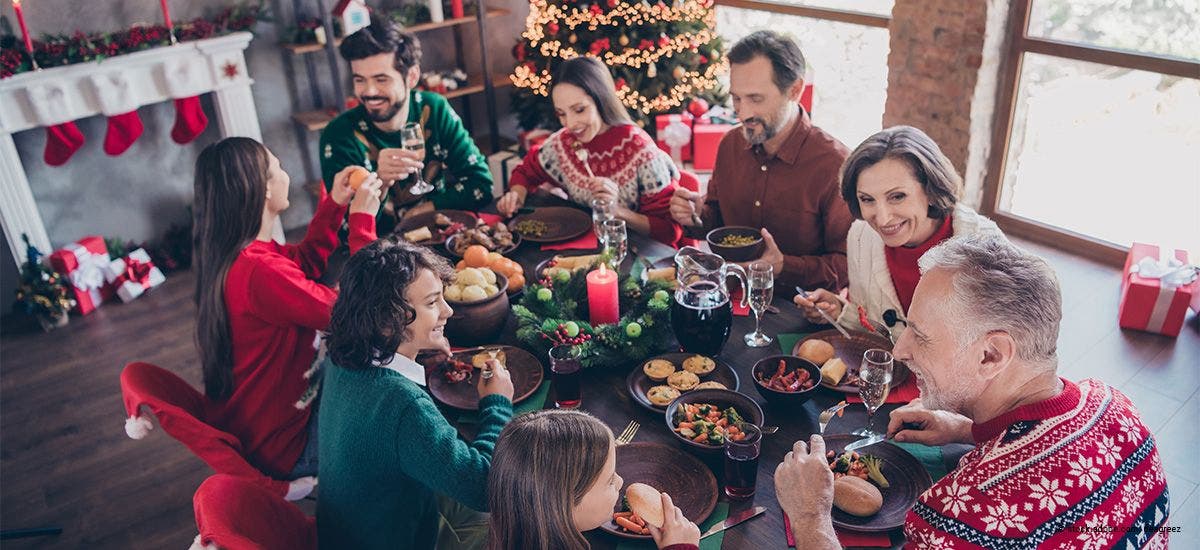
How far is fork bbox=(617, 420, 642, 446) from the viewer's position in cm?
185

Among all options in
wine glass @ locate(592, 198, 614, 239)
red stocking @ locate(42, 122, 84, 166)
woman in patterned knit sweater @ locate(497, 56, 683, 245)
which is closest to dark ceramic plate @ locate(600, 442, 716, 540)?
wine glass @ locate(592, 198, 614, 239)

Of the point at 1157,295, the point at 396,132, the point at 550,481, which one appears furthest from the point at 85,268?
the point at 1157,295

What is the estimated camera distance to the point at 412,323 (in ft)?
5.95

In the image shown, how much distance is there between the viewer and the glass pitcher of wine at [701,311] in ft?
6.66

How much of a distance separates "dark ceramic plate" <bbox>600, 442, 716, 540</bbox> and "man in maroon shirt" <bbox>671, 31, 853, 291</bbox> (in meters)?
0.94

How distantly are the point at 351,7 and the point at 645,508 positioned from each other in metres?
3.93

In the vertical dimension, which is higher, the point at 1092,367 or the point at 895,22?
the point at 895,22

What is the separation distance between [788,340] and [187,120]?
377 cm

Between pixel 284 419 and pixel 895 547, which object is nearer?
pixel 895 547

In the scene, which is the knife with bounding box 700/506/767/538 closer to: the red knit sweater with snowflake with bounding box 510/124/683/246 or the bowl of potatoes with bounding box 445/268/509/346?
the bowl of potatoes with bounding box 445/268/509/346

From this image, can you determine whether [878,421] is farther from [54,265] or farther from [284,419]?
[54,265]

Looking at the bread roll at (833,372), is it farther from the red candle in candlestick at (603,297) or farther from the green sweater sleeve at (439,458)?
the green sweater sleeve at (439,458)

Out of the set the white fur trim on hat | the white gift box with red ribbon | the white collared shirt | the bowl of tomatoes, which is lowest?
the white gift box with red ribbon

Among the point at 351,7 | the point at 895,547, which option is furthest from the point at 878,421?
the point at 351,7
